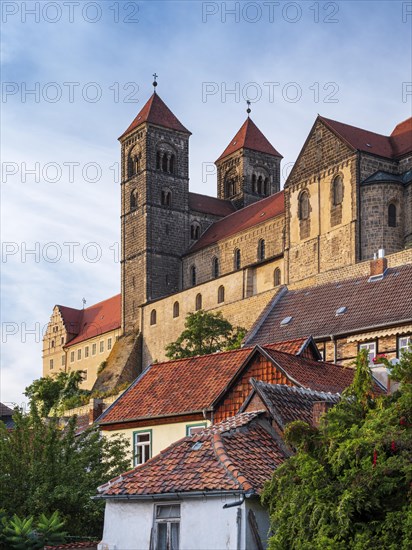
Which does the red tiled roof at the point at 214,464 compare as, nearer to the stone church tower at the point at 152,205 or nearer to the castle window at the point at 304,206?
the castle window at the point at 304,206

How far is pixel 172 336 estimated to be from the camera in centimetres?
7831

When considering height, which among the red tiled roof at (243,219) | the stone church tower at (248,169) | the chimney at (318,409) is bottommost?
the chimney at (318,409)

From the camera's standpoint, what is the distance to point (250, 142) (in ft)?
Answer: 325

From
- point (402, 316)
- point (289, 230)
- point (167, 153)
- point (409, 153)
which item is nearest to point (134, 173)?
point (167, 153)

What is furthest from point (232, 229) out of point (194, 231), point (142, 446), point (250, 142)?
point (142, 446)

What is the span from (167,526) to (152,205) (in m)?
69.8

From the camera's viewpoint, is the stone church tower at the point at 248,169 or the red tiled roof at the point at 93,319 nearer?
the stone church tower at the point at 248,169

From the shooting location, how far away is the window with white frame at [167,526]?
1906 centimetres

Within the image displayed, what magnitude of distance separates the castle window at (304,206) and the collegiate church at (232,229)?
2.4 inches

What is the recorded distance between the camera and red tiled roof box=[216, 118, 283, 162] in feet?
325

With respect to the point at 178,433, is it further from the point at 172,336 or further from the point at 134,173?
the point at 134,173

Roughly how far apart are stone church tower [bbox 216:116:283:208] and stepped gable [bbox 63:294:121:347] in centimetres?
1476

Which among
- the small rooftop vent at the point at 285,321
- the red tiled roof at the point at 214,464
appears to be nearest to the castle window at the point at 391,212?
the small rooftop vent at the point at 285,321

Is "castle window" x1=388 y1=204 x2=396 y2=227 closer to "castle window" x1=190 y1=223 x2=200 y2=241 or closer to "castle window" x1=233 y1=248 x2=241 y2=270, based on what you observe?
"castle window" x1=233 y1=248 x2=241 y2=270
